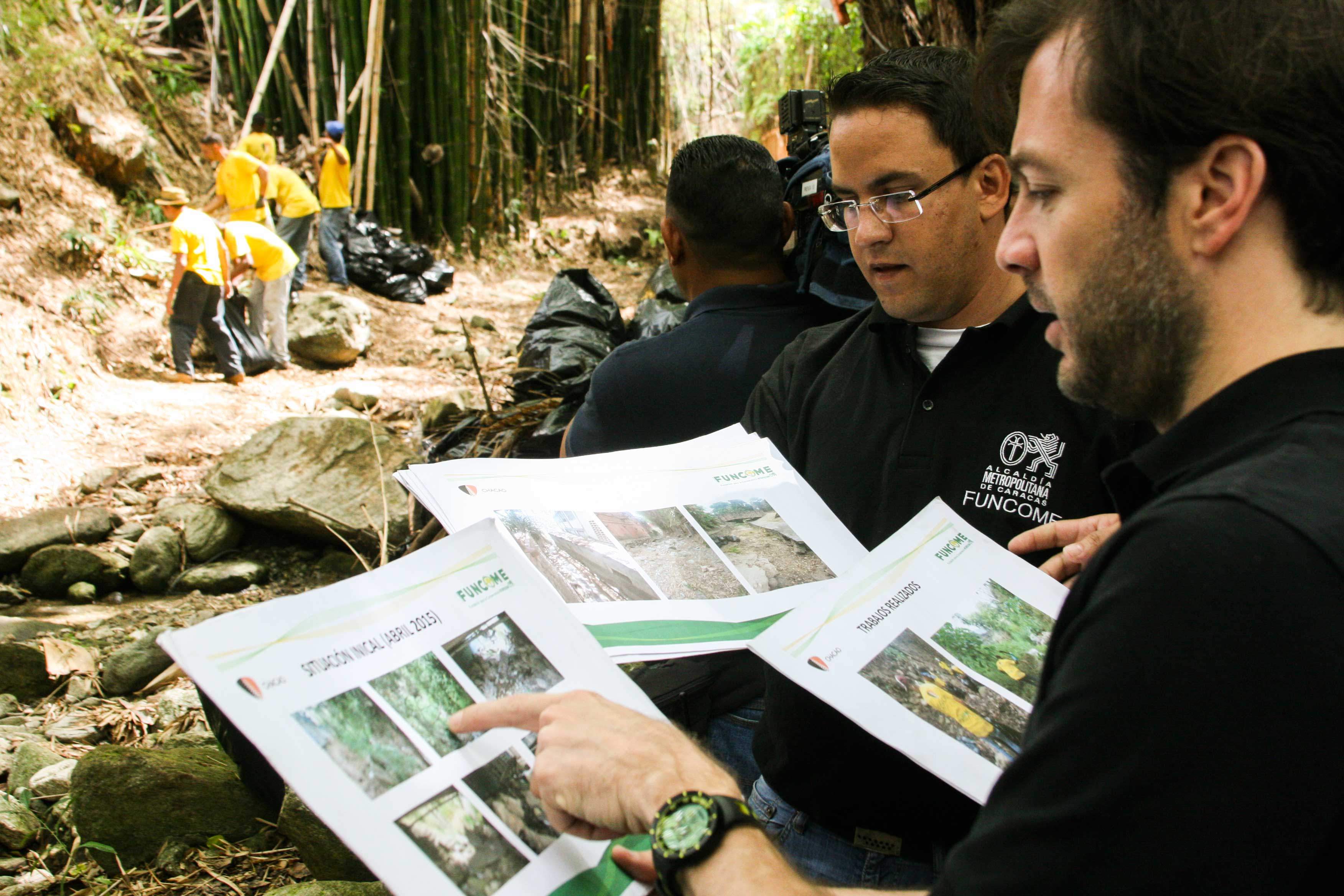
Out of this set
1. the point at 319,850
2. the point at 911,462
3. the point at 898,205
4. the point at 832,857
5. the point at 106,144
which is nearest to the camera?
the point at 832,857

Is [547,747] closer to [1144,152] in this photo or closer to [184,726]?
[1144,152]

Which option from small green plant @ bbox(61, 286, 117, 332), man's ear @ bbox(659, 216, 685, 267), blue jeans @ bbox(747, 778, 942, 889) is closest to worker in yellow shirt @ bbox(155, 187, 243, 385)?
small green plant @ bbox(61, 286, 117, 332)

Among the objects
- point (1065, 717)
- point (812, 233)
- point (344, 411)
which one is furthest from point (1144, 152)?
point (344, 411)

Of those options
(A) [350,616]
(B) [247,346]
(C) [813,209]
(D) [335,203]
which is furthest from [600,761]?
(D) [335,203]

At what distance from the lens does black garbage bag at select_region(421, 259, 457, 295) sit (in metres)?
8.44

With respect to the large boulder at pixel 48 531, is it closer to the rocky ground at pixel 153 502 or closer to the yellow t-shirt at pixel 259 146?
the rocky ground at pixel 153 502

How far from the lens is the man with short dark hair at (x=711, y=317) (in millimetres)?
2312

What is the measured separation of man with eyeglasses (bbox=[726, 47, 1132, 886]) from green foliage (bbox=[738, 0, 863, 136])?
6.40m

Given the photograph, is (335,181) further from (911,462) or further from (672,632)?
(672,632)

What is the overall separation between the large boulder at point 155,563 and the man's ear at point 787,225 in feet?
10.3

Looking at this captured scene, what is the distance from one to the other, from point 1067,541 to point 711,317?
4.17 feet

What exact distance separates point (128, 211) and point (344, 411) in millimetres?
3407

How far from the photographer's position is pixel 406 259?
8.27m

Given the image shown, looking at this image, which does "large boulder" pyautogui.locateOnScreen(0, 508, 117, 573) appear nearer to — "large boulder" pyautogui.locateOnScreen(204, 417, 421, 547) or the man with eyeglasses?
"large boulder" pyautogui.locateOnScreen(204, 417, 421, 547)
